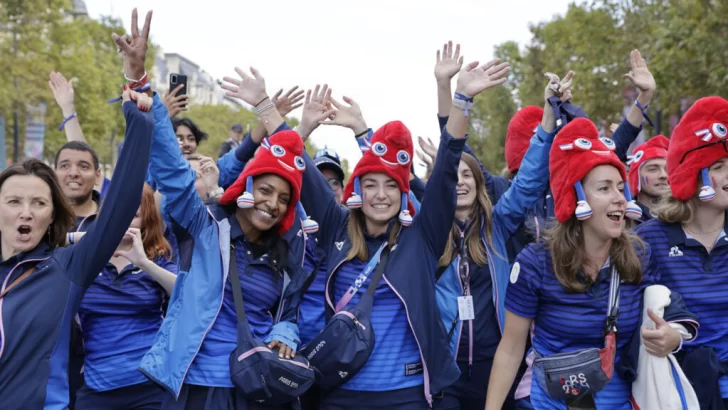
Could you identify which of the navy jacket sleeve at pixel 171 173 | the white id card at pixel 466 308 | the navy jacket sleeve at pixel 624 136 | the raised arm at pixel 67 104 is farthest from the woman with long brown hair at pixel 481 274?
the raised arm at pixel 67 104

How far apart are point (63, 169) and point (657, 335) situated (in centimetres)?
415

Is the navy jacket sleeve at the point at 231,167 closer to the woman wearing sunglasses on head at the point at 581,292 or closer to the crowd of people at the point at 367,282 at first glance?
the crowd of people at the point at 367,282

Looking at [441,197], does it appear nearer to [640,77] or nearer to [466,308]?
[466,308]

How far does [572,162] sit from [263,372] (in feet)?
6.18

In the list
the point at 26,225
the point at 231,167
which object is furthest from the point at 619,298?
the point at 231,167

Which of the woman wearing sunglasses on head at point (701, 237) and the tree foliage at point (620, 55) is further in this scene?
the tree foliage at point (620, 55)

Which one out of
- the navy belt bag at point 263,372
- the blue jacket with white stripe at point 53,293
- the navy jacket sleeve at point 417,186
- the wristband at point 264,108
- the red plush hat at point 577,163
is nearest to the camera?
the blue jacket with white stripe at point 53,293

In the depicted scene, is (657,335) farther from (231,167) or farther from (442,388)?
(231,167)

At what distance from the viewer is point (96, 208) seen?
582 cm

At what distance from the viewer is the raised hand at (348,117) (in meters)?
5.79

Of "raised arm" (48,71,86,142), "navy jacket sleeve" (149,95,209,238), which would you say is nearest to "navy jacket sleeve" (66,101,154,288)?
"navy jacket sleeve" (149,95,209,238)

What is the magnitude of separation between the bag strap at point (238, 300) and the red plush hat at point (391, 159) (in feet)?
2.47

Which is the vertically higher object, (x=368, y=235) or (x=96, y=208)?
(x=368, y=235)

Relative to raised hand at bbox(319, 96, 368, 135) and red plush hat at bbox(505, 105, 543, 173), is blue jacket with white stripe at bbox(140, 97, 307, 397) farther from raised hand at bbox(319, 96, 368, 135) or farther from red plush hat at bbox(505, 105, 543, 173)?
red plush hat at bbox(505, 105, 543, 173)
